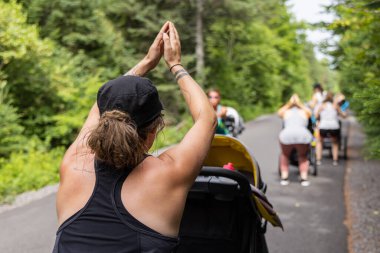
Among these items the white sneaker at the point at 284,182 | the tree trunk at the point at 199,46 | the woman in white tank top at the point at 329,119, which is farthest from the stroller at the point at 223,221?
the tree trunk at the point at 199,46

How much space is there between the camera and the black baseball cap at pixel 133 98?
180 cm

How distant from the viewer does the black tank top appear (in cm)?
171

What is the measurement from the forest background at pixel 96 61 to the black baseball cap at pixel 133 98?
0.24 m

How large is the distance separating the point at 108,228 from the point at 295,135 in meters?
7.17

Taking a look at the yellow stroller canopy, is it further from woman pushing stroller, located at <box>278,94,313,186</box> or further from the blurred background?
woman pushing stroller, located at <box>278,94,313,186</box>

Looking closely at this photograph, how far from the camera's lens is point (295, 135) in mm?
8445

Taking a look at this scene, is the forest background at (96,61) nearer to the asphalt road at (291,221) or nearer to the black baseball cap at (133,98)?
the black baseball cap at (133,98)

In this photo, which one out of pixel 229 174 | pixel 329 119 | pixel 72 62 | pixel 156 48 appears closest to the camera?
pixel 156 48

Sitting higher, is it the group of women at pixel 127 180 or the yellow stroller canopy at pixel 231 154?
the group of women at pixel 127 180

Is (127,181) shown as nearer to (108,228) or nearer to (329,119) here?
(108,228)

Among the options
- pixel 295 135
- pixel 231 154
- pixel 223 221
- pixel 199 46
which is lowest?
pixel 295 135

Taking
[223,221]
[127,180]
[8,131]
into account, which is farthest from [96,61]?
[127,180]

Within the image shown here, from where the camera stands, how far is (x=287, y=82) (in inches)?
1880

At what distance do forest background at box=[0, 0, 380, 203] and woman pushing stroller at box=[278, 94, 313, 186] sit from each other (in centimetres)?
112
